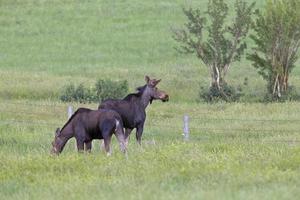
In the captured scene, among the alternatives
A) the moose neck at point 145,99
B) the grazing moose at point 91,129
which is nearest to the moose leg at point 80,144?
the grazing moose at point 91,129

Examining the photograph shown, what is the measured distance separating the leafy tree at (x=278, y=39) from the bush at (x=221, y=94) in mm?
1444

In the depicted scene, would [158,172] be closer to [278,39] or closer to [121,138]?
[121,138]

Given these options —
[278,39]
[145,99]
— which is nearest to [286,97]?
[278,39]

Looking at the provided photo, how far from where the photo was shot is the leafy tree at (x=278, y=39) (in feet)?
113

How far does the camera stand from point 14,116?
88.5ft

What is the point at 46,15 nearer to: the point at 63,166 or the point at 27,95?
the point at 27,95

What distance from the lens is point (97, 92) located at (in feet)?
110

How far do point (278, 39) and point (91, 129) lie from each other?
1895 centimetres

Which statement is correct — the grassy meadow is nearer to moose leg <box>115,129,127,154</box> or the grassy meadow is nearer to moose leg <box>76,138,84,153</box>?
moose leg <box>115,129,127,154</box>

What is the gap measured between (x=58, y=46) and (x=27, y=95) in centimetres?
1422

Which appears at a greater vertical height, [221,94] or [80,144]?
[80,144]

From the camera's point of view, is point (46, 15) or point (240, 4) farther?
point (46, 15)

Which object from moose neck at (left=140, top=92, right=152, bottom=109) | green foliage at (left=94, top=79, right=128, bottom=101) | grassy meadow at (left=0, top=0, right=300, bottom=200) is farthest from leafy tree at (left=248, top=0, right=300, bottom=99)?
moose neck at (left=140, top=92, right=152, bottom=109)

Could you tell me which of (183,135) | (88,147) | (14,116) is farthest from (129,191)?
(14,116)
